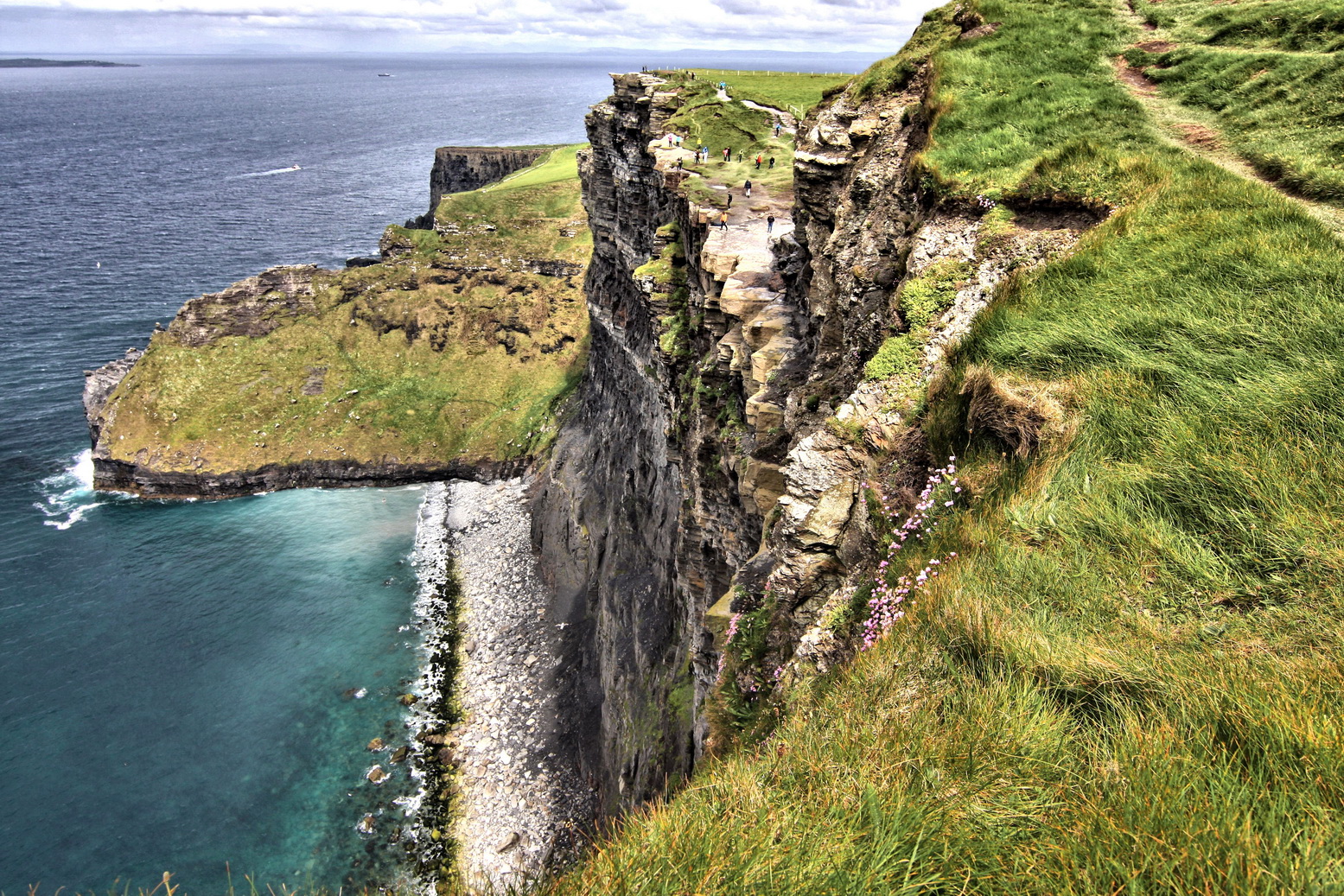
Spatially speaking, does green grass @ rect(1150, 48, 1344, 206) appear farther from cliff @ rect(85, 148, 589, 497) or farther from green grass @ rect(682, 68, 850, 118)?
cliff @ rect(85, 148, 589, 497)

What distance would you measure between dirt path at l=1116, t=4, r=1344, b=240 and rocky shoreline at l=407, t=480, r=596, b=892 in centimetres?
2852

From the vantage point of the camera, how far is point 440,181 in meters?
134

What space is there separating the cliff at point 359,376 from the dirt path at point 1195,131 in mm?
58098

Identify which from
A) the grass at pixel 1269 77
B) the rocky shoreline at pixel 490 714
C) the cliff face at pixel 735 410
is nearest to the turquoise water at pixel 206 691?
the rocky shoreline at pixel 490 714

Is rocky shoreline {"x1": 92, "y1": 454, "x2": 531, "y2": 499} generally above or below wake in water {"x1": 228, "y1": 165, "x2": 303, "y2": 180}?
below

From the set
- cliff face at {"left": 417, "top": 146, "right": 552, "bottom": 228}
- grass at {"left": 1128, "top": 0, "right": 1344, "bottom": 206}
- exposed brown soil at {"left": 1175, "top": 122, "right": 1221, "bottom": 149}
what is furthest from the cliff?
exposed brown soil at {"left": 1175, "top": 122, "right": 1221, "bottom": 149}

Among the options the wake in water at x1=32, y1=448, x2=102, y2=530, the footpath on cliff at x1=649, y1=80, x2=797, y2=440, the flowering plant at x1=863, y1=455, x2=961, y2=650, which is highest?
the footpath on cliff at x1=649, y1=80, x2=797, y2=440

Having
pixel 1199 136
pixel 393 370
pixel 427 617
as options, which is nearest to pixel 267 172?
pixel 393 370

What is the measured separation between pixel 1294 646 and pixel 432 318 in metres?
83.1

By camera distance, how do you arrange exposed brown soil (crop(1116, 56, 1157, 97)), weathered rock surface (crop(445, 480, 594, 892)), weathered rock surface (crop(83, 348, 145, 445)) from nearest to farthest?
exposed brown soil (crop(1116, 56, 1157, 97))
weathered rock surface (crop(445, 480, 594, 892))
weathered rock surface (crop(83, 348, 145, 445))

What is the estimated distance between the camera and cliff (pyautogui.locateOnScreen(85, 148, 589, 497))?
68.2m

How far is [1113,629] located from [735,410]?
62.5 feet

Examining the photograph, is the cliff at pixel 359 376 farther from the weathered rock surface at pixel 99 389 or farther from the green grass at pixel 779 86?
A: the green grass at pixel 779 86

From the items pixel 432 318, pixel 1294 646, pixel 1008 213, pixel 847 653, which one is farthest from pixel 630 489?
pixel 432 318
